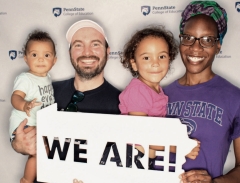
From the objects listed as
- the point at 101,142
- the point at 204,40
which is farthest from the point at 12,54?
the point at 204,40

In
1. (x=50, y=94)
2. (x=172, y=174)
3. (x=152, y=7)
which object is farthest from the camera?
(x=50, y=94)

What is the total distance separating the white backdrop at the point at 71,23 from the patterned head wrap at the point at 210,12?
6 centimetres

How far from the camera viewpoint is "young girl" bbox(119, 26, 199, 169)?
4.11 ft

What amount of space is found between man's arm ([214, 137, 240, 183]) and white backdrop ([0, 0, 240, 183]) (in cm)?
5

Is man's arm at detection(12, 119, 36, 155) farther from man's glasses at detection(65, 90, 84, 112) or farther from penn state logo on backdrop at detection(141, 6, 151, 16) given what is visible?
penn state logo on backdrop at detection(141, 6, 151, 16)

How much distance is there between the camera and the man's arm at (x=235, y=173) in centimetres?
127

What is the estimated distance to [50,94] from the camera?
1.49 meters

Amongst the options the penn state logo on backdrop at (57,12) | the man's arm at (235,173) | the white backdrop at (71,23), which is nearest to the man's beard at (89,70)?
the white backdrop at (71,23)

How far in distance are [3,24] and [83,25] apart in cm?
51

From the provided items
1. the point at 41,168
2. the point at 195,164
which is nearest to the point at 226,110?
the point at 195,164

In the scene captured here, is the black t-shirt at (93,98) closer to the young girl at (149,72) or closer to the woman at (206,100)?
the young girl at (149,72)

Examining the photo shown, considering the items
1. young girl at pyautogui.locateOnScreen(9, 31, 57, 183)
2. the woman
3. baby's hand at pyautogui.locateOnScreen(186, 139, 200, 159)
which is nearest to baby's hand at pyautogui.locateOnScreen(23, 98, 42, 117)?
young girl at pyautogui.locateOnScreen(9, 31, 57, 183)

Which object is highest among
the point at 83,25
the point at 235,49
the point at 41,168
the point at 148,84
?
the point at 83,25

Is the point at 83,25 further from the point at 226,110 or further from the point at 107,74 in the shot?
the point at 226,110
